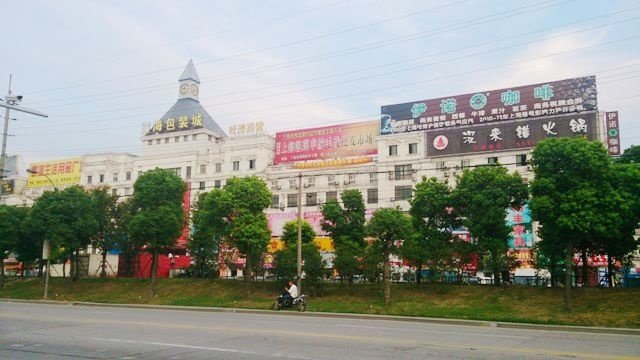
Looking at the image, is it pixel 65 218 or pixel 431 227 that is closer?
pixel 431 227

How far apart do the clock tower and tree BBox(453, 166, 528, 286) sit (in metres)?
50.6

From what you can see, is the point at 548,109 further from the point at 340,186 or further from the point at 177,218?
the point at 177,218

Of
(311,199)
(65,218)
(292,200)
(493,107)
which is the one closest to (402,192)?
(311,199)

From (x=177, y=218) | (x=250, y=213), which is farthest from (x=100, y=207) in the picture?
(x=250, y=213)

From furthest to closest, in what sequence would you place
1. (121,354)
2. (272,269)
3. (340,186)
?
(340,186)
(272,269)
(121,354)

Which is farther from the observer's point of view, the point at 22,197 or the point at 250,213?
the point at 22,197

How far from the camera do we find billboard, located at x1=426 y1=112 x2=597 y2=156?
4688 cm

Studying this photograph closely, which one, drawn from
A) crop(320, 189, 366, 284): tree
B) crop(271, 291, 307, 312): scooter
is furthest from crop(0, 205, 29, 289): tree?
crop(271, 291, 307, 312): scooter

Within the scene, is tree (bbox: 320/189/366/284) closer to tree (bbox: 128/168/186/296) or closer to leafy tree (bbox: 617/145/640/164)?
tree (bbox: 128/168/186/296)

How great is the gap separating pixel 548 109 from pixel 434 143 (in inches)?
416

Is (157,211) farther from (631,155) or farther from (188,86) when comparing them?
(188,86)

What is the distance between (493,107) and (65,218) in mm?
37220

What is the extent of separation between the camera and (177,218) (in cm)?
3703

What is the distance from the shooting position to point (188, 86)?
243 feet
